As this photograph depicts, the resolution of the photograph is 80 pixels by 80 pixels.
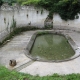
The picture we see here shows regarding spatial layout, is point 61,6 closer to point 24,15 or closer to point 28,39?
point 24,15

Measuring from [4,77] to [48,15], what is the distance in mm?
10430

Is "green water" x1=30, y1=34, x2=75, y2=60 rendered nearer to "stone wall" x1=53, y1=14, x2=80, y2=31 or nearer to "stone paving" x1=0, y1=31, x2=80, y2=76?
"stone paving" x1=0, y1=31, x2=80, y2=76

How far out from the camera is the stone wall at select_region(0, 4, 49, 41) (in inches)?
595

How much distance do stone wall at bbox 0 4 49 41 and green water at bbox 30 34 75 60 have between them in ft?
7.33

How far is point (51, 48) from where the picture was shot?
11.7 metres

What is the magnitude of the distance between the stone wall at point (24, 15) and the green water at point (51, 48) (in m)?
2.23

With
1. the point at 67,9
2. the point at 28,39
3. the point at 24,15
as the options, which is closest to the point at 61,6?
the point at 67,9

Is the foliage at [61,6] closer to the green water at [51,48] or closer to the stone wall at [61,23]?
the stone wall at [61,23]

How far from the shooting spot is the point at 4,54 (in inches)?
401

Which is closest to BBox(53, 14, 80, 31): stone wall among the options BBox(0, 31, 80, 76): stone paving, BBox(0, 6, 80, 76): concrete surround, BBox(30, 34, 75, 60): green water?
BBox(0, 6, 80, 76): concrete surround

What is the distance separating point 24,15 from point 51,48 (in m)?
5.57

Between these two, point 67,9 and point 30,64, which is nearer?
point 30,64

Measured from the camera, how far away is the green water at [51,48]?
33.6 ft

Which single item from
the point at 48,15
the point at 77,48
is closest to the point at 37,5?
the point at 48,15
